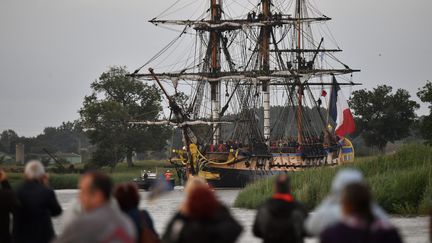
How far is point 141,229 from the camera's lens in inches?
566

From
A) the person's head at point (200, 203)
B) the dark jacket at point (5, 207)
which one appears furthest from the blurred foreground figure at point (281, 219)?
the dark jacket at point (5, 207)

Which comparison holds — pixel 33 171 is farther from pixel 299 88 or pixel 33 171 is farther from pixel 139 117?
pixel 139 117

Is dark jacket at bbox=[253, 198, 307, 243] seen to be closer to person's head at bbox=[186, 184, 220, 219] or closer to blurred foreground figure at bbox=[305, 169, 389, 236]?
blurred foreground figure at bbox=[305, 169, 389, 236]

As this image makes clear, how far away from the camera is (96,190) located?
38.4ft

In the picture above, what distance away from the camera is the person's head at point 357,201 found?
10.6m

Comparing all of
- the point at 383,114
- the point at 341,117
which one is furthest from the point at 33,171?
the point at 383,114

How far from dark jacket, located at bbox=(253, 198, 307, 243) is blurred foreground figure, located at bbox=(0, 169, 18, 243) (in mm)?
3577

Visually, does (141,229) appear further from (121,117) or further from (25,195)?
(121,117)

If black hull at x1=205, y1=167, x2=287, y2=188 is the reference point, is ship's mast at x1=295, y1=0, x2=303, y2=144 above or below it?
above

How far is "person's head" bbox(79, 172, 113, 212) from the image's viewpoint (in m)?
11.7

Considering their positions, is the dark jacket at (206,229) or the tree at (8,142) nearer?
the dark jacket at (206,229)

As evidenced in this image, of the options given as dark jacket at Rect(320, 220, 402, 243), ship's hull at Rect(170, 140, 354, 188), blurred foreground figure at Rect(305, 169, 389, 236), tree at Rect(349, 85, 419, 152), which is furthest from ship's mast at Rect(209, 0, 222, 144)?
dark jacket at Rect(320, 220, 402, 243)

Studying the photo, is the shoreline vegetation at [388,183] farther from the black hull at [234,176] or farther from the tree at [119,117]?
the tree at [119,117]

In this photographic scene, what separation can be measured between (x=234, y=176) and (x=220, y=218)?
86013 mm
